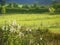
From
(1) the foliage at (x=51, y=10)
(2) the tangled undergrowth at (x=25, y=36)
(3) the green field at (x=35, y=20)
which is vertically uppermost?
(1) the foliage at (x=51, y=10)

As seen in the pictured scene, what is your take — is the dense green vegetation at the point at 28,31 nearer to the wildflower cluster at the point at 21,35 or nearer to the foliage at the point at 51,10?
the wildflower cluster at the point at 21,35

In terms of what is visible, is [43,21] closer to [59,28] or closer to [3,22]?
[59,28]

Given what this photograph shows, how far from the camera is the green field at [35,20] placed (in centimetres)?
188

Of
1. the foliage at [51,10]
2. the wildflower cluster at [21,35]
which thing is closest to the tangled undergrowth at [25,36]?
the wildflower cluster at [21,35]

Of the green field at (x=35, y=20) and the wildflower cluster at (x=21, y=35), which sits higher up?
the green field at (x=35, y=20)

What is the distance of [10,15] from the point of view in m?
1.92

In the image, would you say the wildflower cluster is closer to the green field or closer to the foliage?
the green field

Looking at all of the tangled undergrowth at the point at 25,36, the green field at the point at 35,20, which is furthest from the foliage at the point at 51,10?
the tangled undergrowth at the point at 25,36

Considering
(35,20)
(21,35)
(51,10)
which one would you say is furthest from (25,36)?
(51,10)

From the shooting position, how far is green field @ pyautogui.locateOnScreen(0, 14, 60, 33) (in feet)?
6.18

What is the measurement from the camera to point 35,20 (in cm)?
191

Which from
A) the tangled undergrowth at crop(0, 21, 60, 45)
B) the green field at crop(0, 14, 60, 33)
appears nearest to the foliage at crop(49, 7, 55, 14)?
the green field at crop(0, 14, 60, 33)

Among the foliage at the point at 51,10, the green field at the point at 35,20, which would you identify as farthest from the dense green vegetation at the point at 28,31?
the foliage at the point at 51,10

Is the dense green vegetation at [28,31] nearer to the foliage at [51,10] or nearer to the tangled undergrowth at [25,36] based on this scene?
the tangled undergrowth at [25,36]
